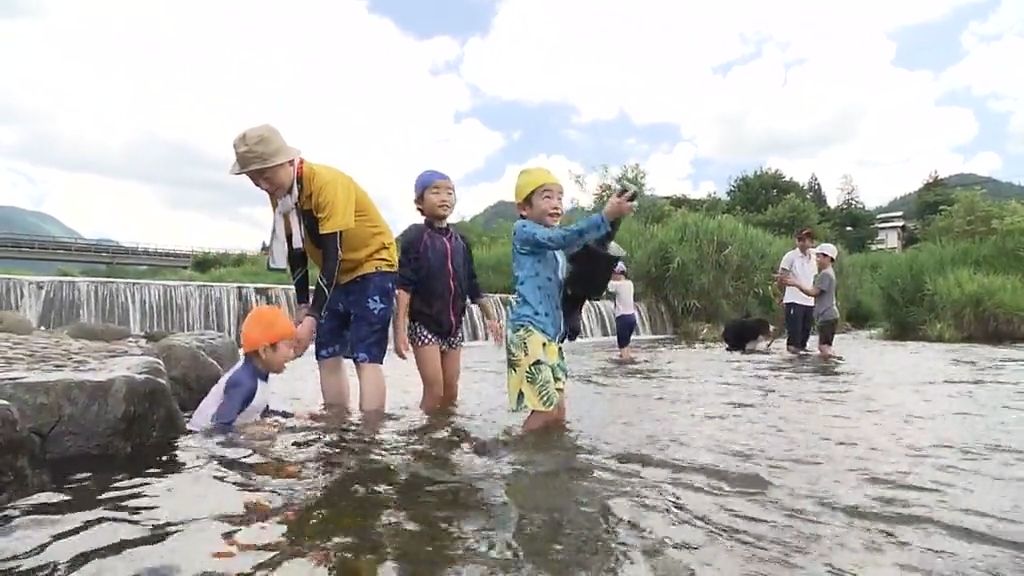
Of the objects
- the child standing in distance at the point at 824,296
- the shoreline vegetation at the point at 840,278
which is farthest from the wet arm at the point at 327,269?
the child standing in distance at the point at 824,296

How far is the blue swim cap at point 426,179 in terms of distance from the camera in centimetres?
522

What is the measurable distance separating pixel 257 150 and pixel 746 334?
9771 mm

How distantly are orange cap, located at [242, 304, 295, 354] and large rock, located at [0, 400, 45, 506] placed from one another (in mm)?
1230

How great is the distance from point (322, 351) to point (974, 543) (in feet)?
11.2

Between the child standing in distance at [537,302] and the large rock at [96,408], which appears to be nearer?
the large rock at [96,408]

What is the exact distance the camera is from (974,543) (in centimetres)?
245

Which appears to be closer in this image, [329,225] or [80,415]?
[80,415]

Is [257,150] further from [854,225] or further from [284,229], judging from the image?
[854,225]

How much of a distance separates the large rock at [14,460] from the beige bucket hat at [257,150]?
4.75ft

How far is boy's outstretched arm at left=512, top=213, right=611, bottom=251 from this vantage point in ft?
13.0

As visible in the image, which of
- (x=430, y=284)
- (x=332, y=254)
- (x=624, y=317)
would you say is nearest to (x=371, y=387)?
(x=430, y=284)

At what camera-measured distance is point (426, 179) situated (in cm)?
523

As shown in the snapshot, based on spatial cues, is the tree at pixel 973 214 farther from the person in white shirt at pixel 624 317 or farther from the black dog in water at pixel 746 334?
the person in white shirt at pixel 624 317

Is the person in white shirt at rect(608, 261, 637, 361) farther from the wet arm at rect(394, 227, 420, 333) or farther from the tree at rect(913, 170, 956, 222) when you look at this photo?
the tree at rect(913, 170, 956, 222)
